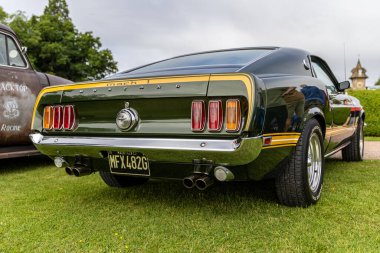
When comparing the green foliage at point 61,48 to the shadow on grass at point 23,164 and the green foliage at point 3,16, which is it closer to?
the green foliage at point 3,16

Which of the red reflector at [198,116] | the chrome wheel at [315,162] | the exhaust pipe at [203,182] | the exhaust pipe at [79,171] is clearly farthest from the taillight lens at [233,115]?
the exhaust pipe at [79,171]

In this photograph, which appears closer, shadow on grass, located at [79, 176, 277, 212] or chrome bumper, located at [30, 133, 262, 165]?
chrome bumper, located at [30, 133, 262, 165]

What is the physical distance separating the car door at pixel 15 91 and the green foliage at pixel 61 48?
19.1 m

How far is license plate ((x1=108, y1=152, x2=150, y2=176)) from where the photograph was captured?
8.68ft

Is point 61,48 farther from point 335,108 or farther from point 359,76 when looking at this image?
point 359,76

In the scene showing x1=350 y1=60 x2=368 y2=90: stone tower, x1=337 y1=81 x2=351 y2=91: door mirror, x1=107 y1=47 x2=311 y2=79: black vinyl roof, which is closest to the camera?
x1=107 y1=47 x2=311 y2=79: black vinyl roof

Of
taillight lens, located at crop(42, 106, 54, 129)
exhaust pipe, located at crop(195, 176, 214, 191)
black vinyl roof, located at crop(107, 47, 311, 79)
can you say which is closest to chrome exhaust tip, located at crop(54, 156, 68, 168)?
taillight lens, located at crop(42, 106, 54, 129)

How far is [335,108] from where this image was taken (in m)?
3.90

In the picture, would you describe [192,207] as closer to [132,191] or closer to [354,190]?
[132,191]

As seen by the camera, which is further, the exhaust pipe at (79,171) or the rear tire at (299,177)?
the exhaust pipe at (79,171)

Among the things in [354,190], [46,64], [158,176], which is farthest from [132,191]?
[46,64]

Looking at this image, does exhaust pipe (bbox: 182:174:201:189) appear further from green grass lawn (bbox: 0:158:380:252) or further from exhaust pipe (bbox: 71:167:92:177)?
exhaust pipe (bbox: 71:167:92:177)

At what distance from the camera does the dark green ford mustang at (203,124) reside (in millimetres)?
2330

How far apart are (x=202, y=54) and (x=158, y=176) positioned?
5.32 feet
